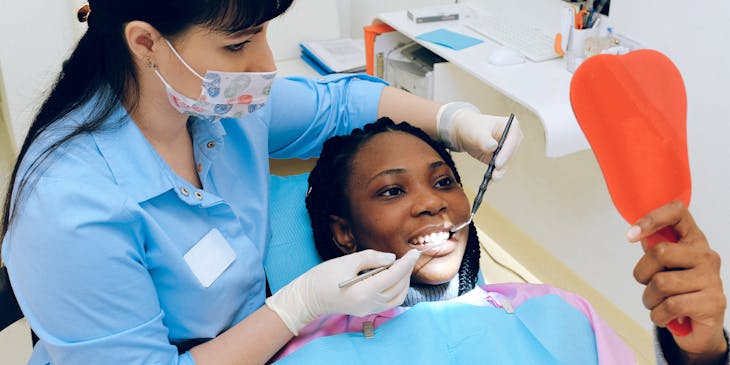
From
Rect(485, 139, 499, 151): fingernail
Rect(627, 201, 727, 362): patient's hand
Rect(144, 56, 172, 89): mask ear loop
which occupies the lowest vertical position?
Rect(485, 139, 499, 151): fingernail

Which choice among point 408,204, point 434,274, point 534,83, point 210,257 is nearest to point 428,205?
point 408,204

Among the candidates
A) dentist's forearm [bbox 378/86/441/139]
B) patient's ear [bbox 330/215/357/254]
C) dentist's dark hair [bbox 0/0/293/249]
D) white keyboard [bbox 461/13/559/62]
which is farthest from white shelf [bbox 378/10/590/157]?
dentist's dark hair [bbox 0/0/293/249]

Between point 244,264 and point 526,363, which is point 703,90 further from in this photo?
point 244,264

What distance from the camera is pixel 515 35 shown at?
8.00 ft

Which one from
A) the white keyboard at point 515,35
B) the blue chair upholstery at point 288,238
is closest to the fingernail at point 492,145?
the blue chair upholstery at point 288,238

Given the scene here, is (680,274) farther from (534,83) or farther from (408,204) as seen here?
(534,83)

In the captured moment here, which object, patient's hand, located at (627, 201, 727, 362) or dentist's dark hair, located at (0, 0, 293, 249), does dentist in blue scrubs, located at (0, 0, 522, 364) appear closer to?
dentist's dark hair, located at (0, 0, 293, 249)

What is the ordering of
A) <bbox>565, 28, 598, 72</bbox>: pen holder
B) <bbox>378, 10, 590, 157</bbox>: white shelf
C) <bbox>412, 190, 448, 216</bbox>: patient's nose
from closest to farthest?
<bbox>412, 190, 448, 216</bbox>: patient's nose < <bbox>378, 10, 590, 157</bbox>: white shelf < <bbox>565, 28, 598, 72</bbox>: pen holder

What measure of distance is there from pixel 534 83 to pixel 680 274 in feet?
4.19

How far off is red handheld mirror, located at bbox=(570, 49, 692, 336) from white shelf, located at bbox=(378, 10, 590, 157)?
891 millimetres

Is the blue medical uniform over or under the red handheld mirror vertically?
under

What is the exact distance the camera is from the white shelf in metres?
1.89

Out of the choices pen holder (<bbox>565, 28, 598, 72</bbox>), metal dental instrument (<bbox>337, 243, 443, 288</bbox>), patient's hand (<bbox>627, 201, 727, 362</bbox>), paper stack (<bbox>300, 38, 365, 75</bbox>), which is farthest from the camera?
paper stack (<bbox>300, 38, 365, 75</bbox>)

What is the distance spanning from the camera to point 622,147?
38.4 inches
